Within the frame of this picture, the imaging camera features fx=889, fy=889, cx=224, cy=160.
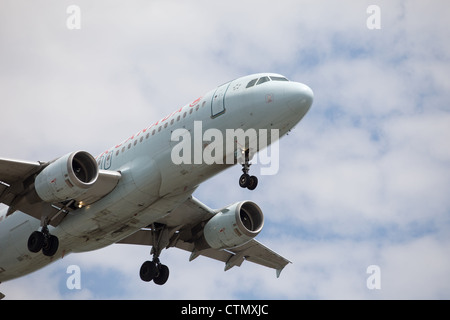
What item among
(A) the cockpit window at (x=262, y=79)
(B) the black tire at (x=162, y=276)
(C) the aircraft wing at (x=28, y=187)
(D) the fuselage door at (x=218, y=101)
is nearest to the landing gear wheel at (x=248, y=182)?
(D) the fuselage door at (x=218, y=101)

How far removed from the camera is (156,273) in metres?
41.9

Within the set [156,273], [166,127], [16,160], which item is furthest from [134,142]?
[156,273]

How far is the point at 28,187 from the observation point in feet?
120

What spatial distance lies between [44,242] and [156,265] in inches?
267

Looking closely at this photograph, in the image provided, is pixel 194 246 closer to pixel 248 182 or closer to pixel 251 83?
pixel 248 182

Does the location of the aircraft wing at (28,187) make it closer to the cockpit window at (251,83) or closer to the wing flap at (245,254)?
the cockpit window at (251,83)

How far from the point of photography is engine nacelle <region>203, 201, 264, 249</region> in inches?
1603

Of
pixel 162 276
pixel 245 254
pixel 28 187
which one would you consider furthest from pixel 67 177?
pixel 245 254

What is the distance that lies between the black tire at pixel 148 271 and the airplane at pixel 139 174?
3.31m

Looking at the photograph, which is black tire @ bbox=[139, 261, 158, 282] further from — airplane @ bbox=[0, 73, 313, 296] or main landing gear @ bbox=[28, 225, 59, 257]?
main landing gear @ bbox=[28, 225, 59, 257]

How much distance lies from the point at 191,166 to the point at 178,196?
204 centimetres

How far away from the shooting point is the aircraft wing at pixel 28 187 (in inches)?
1421

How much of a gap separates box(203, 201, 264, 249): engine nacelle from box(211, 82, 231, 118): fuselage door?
23.4 feet

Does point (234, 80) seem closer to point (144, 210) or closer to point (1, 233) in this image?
point (144, 210)
